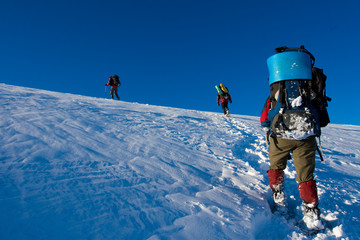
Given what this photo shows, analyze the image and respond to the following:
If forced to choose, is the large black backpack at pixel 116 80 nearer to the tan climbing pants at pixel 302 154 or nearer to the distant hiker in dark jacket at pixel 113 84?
the distant hiker in dark jacket at pixel 113 84

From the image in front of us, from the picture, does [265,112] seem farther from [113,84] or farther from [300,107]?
[113,84]

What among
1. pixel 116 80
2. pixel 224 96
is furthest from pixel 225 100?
pixel 116 80

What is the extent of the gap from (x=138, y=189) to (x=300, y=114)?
1.84 meters

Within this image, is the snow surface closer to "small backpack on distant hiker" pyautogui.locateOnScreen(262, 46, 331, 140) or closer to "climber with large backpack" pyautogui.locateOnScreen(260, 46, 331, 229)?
"climber with large backpack" pyautogui.locateOnScreen(260, 46, 331, 229)

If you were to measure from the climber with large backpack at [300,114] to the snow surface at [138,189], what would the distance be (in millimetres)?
348

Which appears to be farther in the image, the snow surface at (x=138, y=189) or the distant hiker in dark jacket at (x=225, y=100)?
the distant hiker in dark jacket at (x=225, y=100)

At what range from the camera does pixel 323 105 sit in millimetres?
2037

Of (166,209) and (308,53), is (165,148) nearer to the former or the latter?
(166,209)

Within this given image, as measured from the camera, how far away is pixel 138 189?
1.97 metres

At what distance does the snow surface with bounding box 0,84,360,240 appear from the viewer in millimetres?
1446

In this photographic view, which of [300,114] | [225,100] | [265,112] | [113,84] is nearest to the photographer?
[300,114]

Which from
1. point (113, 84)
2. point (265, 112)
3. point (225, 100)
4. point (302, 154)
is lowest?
point (302, 154)

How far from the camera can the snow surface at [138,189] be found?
4.75 feet

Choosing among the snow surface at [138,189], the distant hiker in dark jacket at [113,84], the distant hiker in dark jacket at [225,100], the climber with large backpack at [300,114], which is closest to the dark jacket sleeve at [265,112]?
the climber with large backpack at [300,114]
